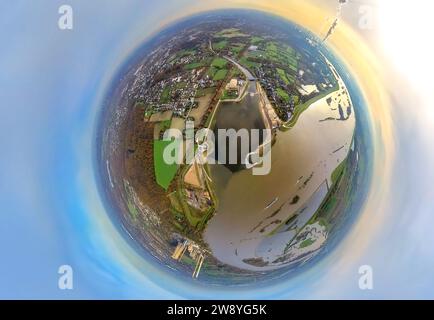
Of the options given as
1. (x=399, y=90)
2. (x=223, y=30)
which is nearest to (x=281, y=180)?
(x=223, y=30)

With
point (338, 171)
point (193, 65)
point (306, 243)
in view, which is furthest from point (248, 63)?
point (306, 243)

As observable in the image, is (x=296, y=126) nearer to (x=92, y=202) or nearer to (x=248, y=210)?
(x=248, y=210)

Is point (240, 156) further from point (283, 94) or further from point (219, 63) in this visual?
point (219, 63)

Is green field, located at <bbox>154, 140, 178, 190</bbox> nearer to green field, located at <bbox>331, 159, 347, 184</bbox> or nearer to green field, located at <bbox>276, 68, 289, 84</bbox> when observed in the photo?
green field, located at <bbox>276, 68, 289, 84</bbox>

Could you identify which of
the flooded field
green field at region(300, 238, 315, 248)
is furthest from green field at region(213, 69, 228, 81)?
green field at region(300, 238, 315, 248)

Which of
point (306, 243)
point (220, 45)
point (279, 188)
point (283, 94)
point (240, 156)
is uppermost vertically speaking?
point (220, 45)
